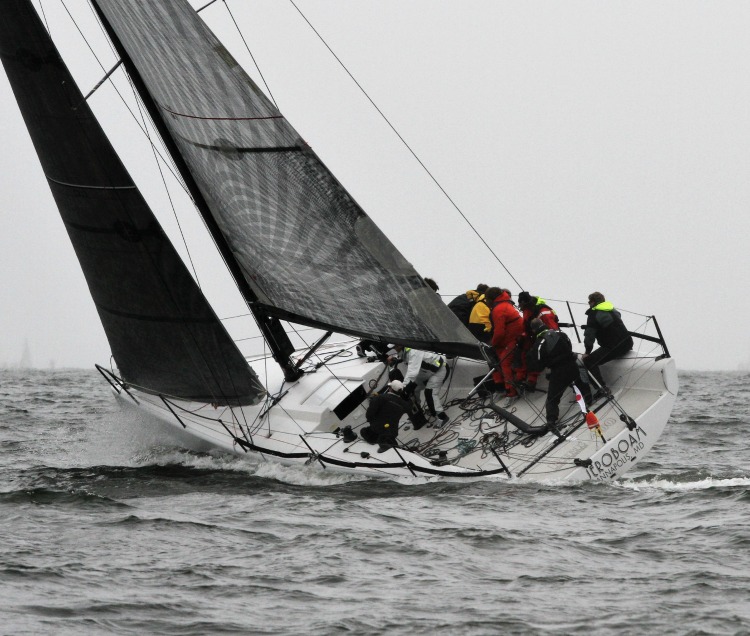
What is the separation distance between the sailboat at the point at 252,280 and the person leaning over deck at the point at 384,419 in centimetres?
12

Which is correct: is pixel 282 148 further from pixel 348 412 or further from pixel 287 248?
pixel 348 412

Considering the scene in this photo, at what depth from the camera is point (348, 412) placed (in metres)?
12.8

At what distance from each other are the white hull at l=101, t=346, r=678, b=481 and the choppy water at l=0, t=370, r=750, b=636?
0.22 meters

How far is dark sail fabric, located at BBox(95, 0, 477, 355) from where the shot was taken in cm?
1116

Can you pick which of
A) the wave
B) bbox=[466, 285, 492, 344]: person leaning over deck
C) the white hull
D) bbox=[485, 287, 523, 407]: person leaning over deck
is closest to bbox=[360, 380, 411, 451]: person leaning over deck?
the white hull

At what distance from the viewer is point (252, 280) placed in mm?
11492

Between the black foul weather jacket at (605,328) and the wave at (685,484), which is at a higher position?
the black foul weather jacket at (605,328)

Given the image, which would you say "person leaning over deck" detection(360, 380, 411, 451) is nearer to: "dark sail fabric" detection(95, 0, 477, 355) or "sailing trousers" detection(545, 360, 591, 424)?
"dark sail fabric" detection(95, 0, 477, 355)

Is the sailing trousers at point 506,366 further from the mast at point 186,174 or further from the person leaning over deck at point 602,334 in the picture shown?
the mast at point 186,174

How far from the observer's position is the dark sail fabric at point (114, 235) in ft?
39.4

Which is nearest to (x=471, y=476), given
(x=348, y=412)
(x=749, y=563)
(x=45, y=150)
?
(x=348, y=412)

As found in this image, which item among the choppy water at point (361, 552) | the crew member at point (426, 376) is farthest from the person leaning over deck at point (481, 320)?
the choppy water at point (361, 552)

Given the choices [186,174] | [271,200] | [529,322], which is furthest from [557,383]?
[186,174]

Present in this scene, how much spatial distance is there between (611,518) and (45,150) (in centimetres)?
725
